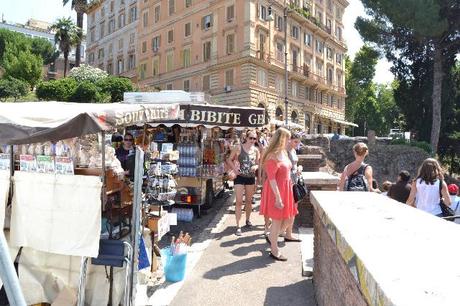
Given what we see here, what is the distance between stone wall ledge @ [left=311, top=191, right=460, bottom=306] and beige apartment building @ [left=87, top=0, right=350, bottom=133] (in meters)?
32.7

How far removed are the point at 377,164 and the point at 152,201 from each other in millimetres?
20617

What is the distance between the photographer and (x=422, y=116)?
29344mm

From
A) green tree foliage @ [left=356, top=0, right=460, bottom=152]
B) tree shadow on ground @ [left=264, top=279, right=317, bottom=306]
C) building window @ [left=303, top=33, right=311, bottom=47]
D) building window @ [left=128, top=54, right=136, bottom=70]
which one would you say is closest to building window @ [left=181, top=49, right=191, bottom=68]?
building window @ [left=128, top=54, right=136, bottom=70]

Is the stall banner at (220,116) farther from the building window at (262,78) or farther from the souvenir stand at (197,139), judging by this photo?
the building window at (262,78)

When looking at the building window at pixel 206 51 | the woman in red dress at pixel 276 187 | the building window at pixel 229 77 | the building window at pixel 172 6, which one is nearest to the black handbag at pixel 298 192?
the woman in red dress at pixel 276 187

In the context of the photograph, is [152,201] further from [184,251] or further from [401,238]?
[401,238]

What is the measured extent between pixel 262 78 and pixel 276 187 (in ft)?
109

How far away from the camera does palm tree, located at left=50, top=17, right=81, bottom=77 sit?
48875 mm

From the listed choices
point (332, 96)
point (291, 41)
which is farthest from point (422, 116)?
point (332, 96)

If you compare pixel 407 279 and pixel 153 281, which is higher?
pixel 407 279

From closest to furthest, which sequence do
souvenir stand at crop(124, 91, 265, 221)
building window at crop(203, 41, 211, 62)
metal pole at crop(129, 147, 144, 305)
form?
metal pole at crop(129, 147, 144, 305)
souvenir stand at crop(124, 91, 265, 221)
building window at crop(203, 41, 211, 62)

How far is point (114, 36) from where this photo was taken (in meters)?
56.8

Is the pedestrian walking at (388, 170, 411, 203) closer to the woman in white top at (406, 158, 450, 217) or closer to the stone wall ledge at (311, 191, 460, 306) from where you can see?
the woman in white top at (406, 158, 450, 217)

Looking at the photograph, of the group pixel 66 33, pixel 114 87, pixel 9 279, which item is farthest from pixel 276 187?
pixel 66 33
